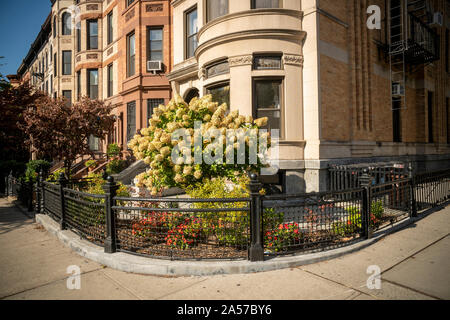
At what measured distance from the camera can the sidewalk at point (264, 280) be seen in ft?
11.0

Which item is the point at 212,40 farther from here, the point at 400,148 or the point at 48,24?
the point at 48,24

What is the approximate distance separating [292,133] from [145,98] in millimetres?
9074

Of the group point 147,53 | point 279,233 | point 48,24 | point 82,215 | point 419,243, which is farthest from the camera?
point 48,24

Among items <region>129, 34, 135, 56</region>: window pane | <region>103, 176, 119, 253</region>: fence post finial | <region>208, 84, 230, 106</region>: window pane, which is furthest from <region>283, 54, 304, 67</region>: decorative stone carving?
<region>129, 34, 135, 56</region>: window pane

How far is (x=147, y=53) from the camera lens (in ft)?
47.7

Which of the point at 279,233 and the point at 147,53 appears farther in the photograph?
the point at 147,53

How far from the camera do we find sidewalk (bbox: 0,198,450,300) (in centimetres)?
335

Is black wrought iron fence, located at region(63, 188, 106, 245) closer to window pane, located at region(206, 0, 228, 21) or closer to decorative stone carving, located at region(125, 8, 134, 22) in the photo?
window pane, located at region(206, 0, 228, 21)

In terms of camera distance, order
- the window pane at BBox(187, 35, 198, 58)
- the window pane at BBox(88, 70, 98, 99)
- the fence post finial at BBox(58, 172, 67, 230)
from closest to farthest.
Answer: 1. the fence post finial at BBox(58, 172, 67, 230)
2. the window pane at BBox(187, 35, 198, 58)
3. the window pane at BBox(88, 70, 98, 99)

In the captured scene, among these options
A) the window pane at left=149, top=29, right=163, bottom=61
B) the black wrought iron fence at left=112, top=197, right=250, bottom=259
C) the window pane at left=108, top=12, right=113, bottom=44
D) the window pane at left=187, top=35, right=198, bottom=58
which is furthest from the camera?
the window pane at left=108, top=12, right=113, bottom=44

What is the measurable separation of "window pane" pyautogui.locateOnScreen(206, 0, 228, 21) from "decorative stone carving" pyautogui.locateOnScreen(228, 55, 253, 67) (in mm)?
2339

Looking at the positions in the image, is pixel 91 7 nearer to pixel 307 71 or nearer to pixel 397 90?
pixel 307 71
